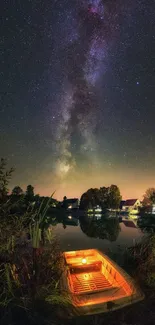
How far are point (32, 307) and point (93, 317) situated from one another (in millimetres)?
1862

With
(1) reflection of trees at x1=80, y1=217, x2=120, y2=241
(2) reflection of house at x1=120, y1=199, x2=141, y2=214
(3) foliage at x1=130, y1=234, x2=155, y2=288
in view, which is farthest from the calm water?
(2) reflection of house at x1=120, y1=199, x2=141, y2=214

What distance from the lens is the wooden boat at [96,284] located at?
5980 millimetres

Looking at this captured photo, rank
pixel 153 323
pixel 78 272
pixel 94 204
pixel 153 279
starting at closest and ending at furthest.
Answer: pixel 153 323
pixel 153 279
pixel 78 272
pixel 94 204

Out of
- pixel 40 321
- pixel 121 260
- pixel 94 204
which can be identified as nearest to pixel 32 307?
pixel 40 321

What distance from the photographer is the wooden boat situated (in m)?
5.98

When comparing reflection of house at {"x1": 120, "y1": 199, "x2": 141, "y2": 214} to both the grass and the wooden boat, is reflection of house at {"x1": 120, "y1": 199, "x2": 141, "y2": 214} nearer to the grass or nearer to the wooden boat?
the wooden boat

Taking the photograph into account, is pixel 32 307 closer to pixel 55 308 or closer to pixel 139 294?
pixel 55 308

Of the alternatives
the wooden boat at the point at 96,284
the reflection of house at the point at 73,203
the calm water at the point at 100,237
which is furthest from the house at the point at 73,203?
the wooden boat at the point at 96,284

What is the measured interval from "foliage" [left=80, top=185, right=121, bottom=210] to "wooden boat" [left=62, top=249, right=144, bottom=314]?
241ft

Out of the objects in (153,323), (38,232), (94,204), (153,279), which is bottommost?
(153,323)

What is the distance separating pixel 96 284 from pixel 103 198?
77.3 metres

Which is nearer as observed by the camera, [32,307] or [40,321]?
[40,321]

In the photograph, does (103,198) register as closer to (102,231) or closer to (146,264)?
(102,231)

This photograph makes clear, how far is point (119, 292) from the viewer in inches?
262
